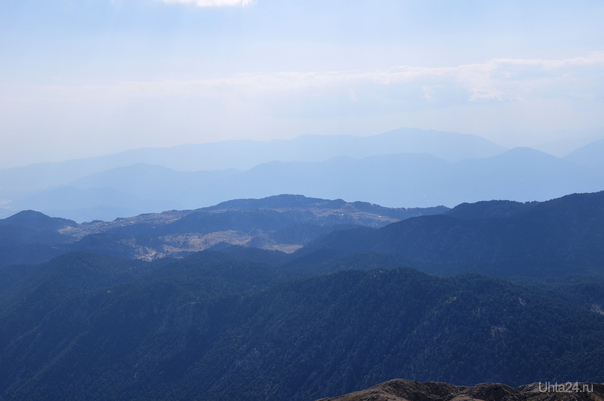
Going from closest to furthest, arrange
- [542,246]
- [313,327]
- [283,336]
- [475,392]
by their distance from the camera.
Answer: [475,392], [313,327], [283,336], [542,246]

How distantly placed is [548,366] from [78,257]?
15869 cm

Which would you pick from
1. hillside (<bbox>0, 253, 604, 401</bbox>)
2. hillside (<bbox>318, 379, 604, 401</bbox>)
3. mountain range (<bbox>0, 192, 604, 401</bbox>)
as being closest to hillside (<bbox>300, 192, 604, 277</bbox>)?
mountain range (<bbox>0, 192, 604, 401</bbox>)

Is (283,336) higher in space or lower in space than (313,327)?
lower

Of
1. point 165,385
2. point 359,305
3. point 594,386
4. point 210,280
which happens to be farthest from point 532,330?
point 210,280

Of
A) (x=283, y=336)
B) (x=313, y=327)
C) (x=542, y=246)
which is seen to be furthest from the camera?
(x=542, y=246)

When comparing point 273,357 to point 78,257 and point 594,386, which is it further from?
point 78,257

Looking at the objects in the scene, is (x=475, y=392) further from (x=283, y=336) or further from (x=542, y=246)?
(x=542, y=246)

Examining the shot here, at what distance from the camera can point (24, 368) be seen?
459 feet

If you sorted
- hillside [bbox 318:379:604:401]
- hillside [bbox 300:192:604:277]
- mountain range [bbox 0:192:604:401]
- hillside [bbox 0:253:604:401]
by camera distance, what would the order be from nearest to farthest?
hillside [bbox 318:379:604:401] → mountain range [bbox 0:192:604:401] → hillside [bbox 0:253:604:401] → hillside [bbox 300:192:604:277]

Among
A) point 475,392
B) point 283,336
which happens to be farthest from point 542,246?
point 475,392

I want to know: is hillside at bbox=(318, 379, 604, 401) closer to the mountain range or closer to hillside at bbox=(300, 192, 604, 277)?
the mountain range

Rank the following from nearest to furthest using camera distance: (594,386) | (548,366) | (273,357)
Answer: (594,386) → (548,366) → (273,357)

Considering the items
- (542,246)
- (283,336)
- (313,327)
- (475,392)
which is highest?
(475,392)

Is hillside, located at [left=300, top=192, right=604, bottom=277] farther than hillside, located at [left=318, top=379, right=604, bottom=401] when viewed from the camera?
Yes
